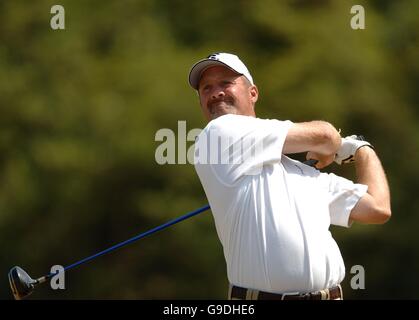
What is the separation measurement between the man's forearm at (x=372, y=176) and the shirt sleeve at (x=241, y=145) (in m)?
0.26

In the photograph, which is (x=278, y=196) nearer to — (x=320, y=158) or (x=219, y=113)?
(x=320, y=158)

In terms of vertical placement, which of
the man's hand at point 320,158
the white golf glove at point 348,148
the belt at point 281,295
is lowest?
the belt at point 281,295

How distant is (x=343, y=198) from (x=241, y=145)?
0.34 m

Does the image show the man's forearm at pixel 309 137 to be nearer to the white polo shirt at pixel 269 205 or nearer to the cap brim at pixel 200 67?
the white polo shirt at pixel 269 205

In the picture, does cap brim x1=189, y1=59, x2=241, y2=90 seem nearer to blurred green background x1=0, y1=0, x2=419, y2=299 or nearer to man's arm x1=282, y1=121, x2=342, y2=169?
man's arm x1=282, y1=121, x2=342, y2=169

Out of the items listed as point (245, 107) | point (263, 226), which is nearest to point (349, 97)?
point (245, 107)

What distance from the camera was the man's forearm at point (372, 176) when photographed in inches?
105

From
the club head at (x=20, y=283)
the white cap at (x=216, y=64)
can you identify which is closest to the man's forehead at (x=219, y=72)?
the white cap at (x=216, y=64)

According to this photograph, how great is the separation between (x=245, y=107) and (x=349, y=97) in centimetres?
303

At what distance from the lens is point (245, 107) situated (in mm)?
2830

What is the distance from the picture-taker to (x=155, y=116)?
5.83 m

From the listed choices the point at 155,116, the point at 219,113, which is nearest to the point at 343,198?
the point at 219,113

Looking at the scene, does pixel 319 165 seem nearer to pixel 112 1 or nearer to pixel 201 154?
pixel 201 154

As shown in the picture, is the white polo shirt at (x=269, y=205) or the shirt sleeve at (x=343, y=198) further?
the shirt sleeve at (x=343, y=198)
